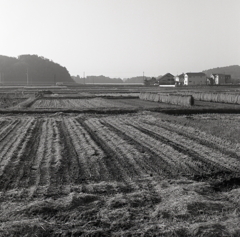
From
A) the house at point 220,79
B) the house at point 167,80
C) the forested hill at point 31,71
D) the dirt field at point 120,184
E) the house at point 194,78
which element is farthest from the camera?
the forested hill at point 31,71

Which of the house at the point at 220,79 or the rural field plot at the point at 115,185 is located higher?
the house at the point at 220,79

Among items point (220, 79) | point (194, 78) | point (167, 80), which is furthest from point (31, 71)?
point (220, 79)

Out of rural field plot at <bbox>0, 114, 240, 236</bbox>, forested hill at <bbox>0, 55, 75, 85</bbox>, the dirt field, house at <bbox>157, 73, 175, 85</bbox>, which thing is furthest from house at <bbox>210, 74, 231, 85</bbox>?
rural field plot at <bbox>0, 114, 240, 236</bbox>

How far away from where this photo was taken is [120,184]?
7.23 metres

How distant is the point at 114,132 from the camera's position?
557 inches

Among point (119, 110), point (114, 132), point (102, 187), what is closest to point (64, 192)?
point (102, 187)

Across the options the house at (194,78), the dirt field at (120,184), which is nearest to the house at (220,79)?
the house at (194,78)

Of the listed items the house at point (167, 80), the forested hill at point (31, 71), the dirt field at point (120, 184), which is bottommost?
the dirt field at point (120, 184)

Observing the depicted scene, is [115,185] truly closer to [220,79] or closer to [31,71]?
[220,79]

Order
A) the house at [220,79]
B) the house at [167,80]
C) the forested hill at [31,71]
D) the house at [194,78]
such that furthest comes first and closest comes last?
the forested hill at [31,71]
the house at [220,79]
the house at [167,80]
the house at [194,78]

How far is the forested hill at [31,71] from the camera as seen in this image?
428ft

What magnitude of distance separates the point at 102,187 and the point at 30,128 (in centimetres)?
905

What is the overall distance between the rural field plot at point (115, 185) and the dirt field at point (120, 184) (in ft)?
0.06

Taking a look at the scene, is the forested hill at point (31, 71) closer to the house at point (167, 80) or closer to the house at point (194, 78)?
the house at point (167, 80)
